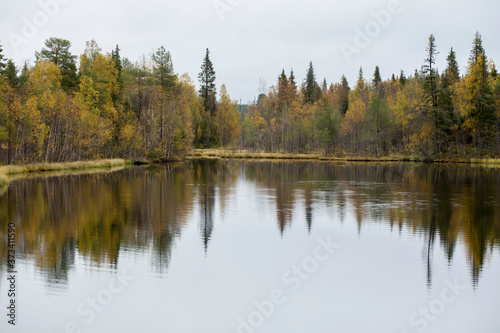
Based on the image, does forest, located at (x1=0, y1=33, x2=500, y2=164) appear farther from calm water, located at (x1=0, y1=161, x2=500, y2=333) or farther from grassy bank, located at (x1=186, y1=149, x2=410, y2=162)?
calm water, located at (x1=0, y1=161, x2=500, y2=333)

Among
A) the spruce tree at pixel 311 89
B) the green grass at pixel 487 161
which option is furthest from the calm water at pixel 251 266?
the spruce tree at pixel 311 89

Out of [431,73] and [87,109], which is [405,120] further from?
[87,109]

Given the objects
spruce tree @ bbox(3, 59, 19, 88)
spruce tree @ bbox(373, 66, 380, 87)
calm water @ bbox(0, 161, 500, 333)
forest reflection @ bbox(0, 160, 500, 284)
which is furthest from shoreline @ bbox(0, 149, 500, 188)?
spruce tree @ bbox(373, 66, 380, 87)

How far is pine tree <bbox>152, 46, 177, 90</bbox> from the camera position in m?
74.5

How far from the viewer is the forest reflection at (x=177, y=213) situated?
14219 mm

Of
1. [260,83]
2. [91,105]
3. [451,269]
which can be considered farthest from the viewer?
[260,83]

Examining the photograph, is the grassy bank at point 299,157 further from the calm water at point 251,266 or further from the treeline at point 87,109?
the calm water at point 251,266

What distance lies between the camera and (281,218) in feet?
67.1

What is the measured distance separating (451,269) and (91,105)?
51674mm

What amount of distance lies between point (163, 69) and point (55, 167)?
33.3 m

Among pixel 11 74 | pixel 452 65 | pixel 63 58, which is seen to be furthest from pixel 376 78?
pixel 11 74

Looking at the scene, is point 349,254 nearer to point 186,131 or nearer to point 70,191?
point 70,191

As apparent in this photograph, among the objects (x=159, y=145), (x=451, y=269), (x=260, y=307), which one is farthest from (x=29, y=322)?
(x=159, y=145)

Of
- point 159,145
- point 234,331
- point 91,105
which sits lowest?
point 234,331
